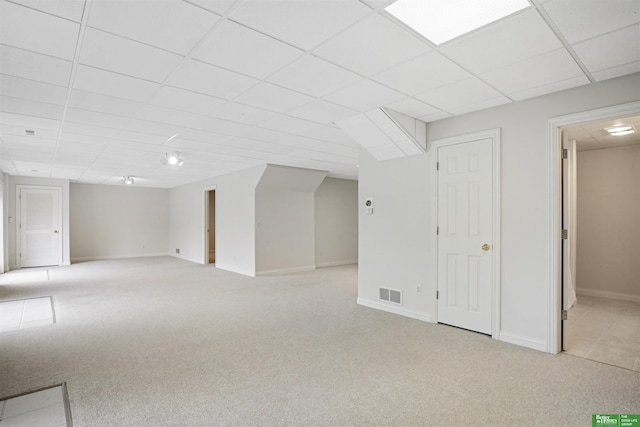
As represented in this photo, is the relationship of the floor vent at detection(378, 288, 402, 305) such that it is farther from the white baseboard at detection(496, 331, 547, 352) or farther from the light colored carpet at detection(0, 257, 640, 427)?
the white baseboard at detection(496, 331, 547, 352)

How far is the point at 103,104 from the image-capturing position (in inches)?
137

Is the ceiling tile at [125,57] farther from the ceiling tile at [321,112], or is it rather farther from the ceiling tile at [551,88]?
the ceiling tile at [551,88]

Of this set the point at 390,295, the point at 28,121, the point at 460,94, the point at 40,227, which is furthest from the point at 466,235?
the point at 40,227

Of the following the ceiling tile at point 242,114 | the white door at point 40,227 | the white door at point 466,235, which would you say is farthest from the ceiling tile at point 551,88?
the white door at point 40,227

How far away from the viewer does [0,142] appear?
4957 mm

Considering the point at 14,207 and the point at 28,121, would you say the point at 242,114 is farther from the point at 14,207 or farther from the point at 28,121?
the point at 14,207

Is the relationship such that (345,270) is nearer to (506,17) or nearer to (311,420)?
(311,420)

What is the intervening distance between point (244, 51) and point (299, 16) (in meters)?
0.59

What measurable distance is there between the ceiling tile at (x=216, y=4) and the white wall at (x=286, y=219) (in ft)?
16.9

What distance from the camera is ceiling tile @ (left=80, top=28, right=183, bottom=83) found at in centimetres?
228

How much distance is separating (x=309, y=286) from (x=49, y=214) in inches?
312

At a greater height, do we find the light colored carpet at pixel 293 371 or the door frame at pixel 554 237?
the door frame at pixel 554 237

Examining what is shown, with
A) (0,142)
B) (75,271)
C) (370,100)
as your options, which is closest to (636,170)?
(370,100)

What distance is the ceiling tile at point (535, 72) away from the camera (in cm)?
258
